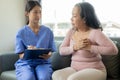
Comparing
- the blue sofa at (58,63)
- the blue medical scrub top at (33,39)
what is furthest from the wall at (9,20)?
the blue medical scrub top at (33,39)

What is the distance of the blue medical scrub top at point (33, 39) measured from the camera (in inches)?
94.2

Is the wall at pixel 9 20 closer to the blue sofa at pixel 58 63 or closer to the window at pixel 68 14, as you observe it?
the window at pixel 68 14

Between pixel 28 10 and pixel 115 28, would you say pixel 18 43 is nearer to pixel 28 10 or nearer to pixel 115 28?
pixel 28 10

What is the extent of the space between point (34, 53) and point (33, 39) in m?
0.29

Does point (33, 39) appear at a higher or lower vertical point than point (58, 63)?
higher

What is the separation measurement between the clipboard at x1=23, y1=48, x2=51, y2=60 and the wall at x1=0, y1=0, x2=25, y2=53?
1200mm

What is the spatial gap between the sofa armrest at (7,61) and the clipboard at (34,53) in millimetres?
654

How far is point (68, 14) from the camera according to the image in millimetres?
3352

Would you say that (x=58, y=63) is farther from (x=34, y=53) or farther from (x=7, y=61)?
(x=7, y=61)

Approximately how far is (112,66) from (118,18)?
735 mm

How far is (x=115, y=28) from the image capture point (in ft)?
9.20

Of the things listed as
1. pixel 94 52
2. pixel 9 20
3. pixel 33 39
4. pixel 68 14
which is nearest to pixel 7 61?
pixel 33 39

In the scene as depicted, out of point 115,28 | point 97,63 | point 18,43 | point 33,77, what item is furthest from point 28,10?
point 115,28

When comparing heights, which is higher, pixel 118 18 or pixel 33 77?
pixel 118 18
